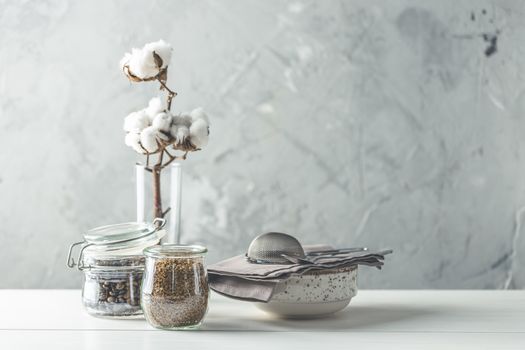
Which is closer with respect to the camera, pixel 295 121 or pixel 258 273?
pixel 258 273

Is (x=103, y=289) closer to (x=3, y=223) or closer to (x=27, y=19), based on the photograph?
(x=3, y=223)

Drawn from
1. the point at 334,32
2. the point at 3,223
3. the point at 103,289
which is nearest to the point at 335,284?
the point at 103,289

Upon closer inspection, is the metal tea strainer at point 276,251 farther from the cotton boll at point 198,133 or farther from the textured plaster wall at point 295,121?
the textured plaster wall at point 295,121

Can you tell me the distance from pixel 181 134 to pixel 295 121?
0.51 metres

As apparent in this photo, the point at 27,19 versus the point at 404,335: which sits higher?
the point at 27,19

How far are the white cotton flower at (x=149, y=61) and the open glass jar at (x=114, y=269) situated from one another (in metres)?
0.29

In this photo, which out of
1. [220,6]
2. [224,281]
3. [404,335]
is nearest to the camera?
[404,335]

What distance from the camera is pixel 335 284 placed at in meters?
1.24

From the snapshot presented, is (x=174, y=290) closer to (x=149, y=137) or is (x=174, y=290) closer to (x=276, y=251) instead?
(x=276, y=251)

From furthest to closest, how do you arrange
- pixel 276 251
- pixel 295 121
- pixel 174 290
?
pixel 295 121, pixel 276 251, pixel 174 290

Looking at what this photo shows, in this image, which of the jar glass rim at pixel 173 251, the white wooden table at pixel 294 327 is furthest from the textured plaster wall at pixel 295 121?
the jar glass rim at pixel 173 251

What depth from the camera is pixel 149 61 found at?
4.38 feet

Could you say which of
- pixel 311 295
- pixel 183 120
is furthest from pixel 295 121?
pixel 311 295

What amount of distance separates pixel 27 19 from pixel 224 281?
925 mm
